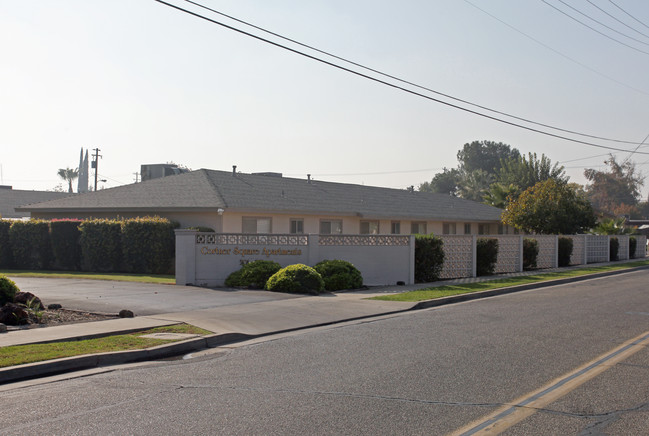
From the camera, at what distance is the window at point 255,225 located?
94.0 feet

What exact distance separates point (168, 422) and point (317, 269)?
1370 centimetres

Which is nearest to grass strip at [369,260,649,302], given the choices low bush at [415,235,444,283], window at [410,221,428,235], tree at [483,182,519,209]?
low bush at [415,235,444,283]

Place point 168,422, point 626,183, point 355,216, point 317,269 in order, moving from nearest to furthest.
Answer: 1. point 168,422
2. point 317,269
3. point 355,216
4. point 626,183

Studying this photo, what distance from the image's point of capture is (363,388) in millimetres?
7562

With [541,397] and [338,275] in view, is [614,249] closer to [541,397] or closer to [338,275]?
[338,275]

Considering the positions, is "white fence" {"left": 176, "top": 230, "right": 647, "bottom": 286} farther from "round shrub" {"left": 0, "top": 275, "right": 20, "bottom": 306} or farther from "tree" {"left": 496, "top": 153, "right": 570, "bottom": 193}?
"tree" {"left": 496, "top": 153, "right": 570, "bottom": 193}

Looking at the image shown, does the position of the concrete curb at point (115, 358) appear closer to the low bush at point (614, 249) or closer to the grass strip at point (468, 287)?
the grass strip at point (468, 287)

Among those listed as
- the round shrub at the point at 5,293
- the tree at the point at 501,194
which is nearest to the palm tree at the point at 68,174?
the tree at the point at 501,194

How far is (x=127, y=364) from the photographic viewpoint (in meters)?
9.37

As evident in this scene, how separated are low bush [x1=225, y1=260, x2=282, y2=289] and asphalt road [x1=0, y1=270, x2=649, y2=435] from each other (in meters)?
7.59

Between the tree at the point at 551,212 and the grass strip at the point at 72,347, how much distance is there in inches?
1128

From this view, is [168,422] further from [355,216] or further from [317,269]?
[355,216]

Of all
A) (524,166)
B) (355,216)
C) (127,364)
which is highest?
(524,166)

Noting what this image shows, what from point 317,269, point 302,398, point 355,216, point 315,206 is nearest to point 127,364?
point 302,398
